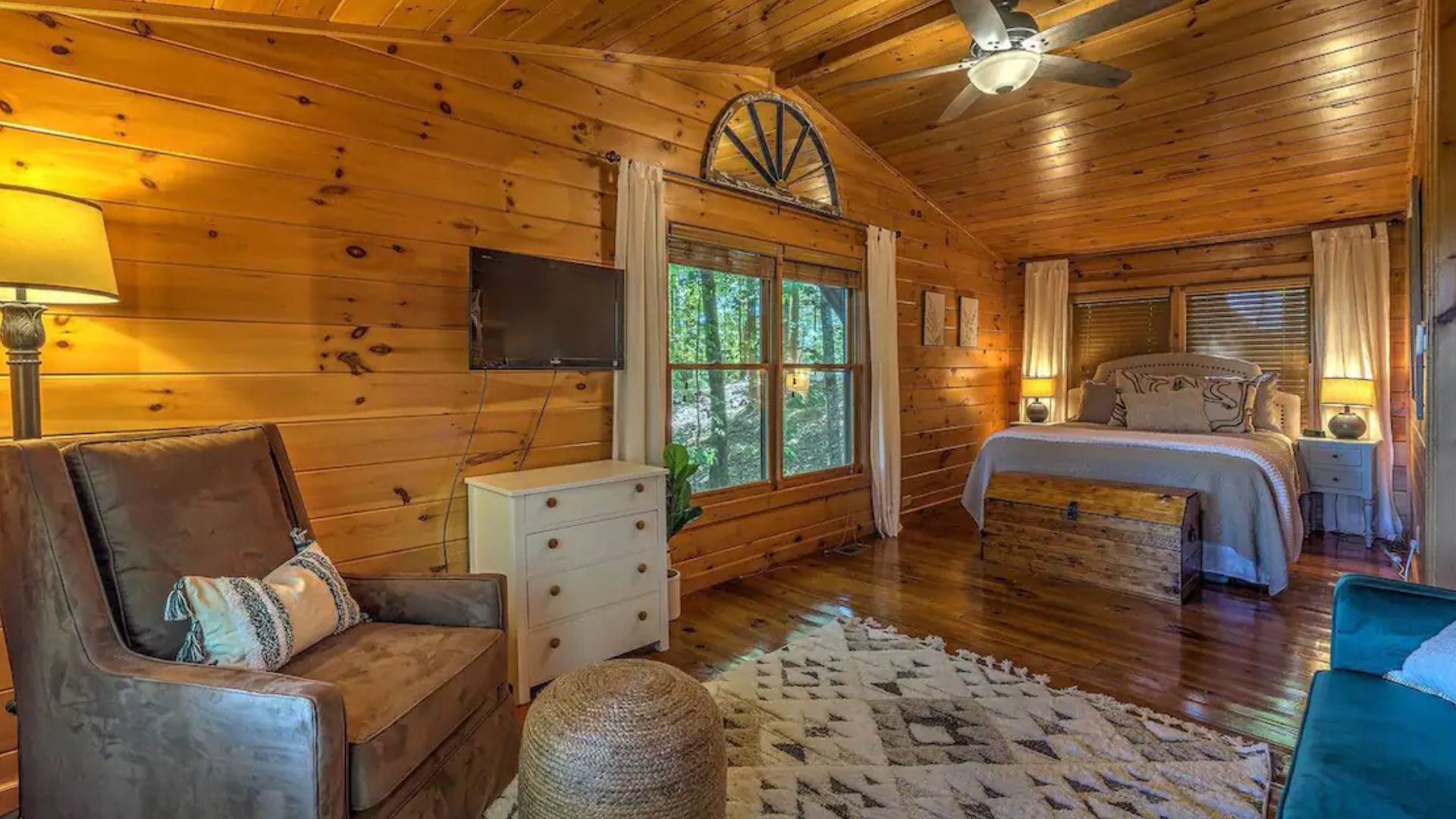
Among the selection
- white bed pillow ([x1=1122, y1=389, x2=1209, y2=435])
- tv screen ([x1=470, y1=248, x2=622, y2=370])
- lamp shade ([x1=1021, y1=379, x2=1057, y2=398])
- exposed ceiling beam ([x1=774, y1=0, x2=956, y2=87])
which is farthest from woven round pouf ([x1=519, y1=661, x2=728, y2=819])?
lamp shade ([x1=1021, y1=379, x2=1057, y2=398])

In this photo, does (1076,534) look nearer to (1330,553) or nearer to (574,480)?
(1330,553)

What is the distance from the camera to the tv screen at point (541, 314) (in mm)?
2676

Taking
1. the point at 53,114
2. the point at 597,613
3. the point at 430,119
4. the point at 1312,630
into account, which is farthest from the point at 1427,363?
the point at 53,114

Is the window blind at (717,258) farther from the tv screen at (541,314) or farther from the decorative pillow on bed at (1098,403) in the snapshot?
the decorative pillow on bed at (1098,403)

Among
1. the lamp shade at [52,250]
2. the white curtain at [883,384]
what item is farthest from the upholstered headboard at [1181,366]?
the lamp shade at [52,250]

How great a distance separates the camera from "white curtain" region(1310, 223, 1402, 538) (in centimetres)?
452

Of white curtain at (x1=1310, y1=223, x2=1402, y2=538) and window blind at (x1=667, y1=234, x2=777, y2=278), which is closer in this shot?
window blind at (x1=667, y1=234, x2=777, y2=278)

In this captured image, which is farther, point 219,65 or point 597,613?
point 597,613

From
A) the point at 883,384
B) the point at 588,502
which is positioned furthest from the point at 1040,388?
the point at 588,502

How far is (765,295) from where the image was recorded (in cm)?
413

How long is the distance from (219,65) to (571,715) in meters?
2.22

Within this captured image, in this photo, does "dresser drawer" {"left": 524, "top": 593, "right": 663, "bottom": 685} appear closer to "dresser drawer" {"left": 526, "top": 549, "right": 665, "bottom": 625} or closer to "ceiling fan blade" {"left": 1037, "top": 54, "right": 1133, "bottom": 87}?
"dresser drawer" {"left": 526, "top": 549, "right": 665, "bottom": 625}

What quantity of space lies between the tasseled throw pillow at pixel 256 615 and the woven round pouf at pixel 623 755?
0.60 metres

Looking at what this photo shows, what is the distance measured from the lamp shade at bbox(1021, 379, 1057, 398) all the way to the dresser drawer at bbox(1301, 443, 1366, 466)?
1742 millimetres
